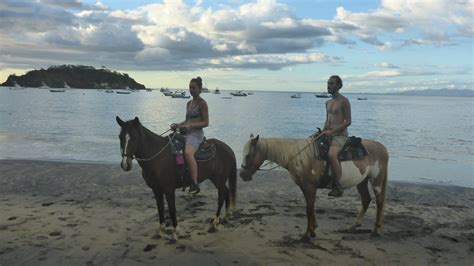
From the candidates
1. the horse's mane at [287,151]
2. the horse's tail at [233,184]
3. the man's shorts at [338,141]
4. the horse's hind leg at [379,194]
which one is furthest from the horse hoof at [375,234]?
the horse's tail at [233,184]

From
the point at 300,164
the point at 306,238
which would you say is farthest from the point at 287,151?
the point at 306,238

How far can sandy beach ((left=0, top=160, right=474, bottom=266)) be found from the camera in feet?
21.3

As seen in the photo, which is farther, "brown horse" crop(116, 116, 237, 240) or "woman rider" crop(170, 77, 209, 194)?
"woman rider" crop(170, 77, 209, 194)

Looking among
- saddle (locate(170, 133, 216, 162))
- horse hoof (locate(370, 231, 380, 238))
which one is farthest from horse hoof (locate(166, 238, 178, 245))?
horse hoof (locate(370, 231, 380, 238))

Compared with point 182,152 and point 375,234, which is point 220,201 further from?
point 375,234

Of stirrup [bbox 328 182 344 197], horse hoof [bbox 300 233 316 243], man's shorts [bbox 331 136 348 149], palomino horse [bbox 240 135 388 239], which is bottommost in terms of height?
horse hoof [bbox 300 233 316 243]

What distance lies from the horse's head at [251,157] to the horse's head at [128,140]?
1890 millimetres

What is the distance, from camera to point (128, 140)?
652cm

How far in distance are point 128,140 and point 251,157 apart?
2.13m

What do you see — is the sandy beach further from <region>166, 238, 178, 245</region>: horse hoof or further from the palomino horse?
the palomino horse

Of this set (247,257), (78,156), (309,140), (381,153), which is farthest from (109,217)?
(78,156)

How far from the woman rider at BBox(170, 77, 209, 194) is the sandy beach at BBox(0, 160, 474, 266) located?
1284mm

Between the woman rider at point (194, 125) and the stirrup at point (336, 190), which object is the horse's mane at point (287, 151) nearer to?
the stirrup at point (336, 190)

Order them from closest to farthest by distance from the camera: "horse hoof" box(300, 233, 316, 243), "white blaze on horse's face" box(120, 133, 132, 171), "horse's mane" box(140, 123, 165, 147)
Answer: "white blaze on horse's face" box(120, 133, 132, 171) < "horse's mane" box(140, 123, 165, 147) < "horse hoof" box(300, 233, 316, 243)
